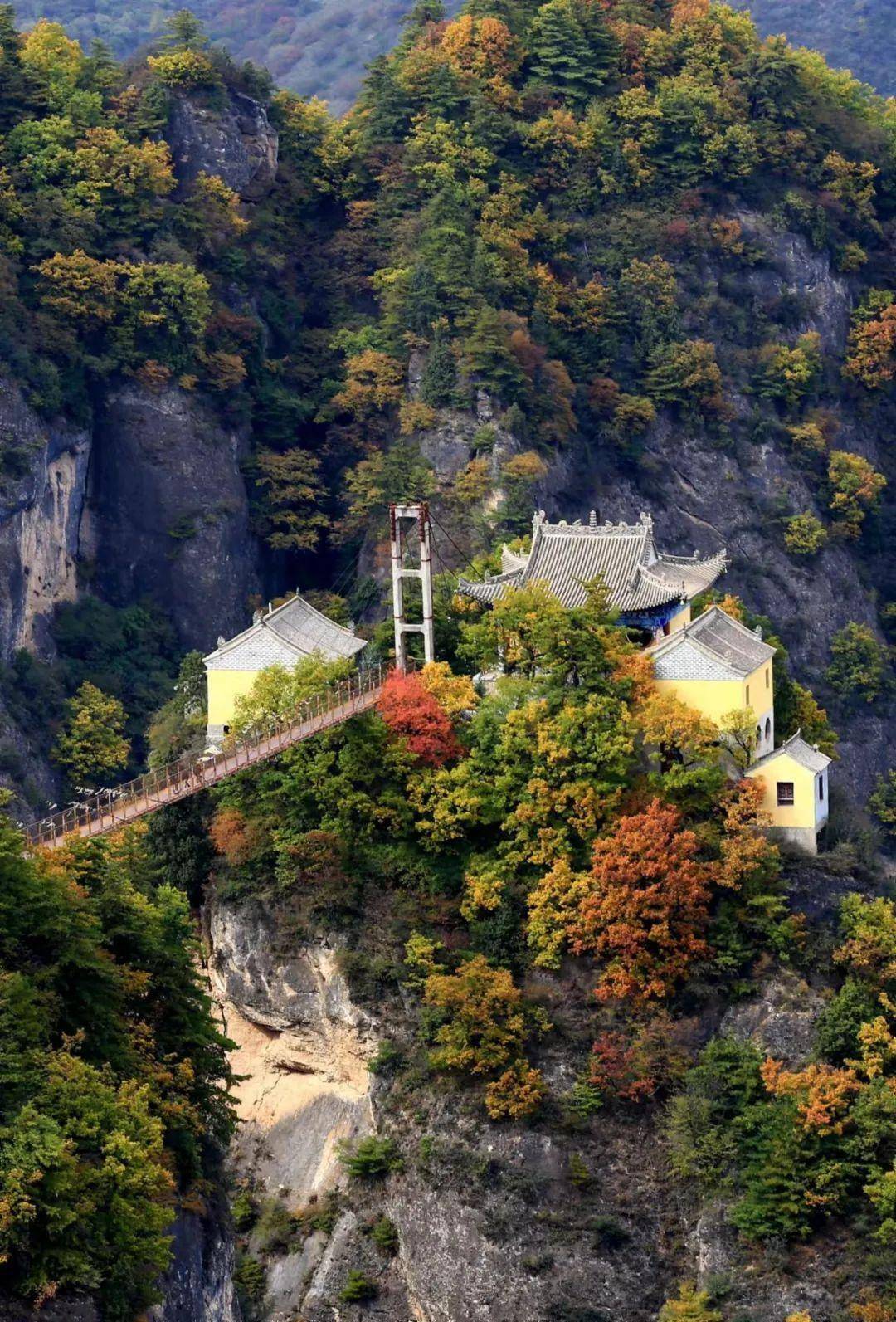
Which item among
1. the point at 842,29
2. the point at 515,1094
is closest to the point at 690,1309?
the point at 515,1094

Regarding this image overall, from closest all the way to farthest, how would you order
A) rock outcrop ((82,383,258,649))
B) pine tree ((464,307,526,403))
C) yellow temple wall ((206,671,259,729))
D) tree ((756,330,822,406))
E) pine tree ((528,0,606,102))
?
yellow temple wall ((206,671,259,729)) → pine tree ((464,307,526,403)) → rock outcrop ((82,383,258,649)) → tree ((756,330,822,406)) → pine tree ((528,0,606,102))

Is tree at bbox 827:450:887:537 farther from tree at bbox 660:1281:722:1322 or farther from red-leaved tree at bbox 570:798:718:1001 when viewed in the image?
tree at bbox 660:1281:722:1322

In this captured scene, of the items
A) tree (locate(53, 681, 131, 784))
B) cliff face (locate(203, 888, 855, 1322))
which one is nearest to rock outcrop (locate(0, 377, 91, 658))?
tree (locate(53, 681, 131, 784))

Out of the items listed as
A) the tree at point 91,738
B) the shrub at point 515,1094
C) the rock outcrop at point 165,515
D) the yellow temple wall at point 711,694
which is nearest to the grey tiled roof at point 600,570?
the yellow temple wall at point 711,694

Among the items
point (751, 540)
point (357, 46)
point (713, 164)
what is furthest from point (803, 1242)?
point (357, 46)

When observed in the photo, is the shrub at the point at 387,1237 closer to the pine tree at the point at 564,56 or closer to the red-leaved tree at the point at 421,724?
the red-leaved tree at the point at 421,724
